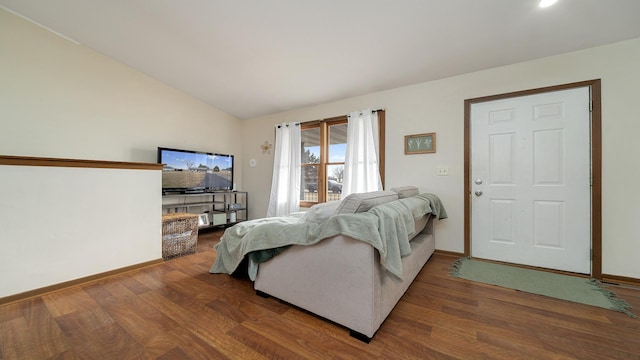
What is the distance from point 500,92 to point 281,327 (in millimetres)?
3272

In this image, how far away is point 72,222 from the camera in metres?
2.07

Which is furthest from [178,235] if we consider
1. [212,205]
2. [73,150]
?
[73,150]

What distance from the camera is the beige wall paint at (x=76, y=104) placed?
2529mm

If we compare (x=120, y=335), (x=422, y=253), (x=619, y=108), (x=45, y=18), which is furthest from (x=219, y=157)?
(x=619, y=108)

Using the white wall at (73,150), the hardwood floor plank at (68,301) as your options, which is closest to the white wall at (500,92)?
the white wall at (73,150)

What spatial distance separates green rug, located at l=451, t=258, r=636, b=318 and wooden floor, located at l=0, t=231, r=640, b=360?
0.11 meters

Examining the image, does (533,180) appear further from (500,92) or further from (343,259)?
(343,259)

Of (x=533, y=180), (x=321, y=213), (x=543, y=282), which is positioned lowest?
(x=543, y=282)

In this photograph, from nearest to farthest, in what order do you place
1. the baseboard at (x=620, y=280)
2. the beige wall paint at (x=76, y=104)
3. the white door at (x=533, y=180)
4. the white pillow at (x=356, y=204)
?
1. the white pillow at (x=356, y=204)
2. the baseboard at (x=620, y=280)
3. the white door at (x=533, y=180)
4. the beige wall paint at (x=76, y=104)

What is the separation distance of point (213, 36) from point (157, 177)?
1728 millimetres

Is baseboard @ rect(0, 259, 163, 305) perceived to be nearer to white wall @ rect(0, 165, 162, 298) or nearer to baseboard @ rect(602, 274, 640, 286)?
white wall @ rect(0, 165, 162, 298)

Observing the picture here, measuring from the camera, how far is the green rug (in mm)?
1826

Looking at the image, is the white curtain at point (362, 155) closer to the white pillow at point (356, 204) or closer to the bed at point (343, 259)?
the bed at point (343, 259)

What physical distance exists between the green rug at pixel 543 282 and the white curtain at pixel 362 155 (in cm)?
145
